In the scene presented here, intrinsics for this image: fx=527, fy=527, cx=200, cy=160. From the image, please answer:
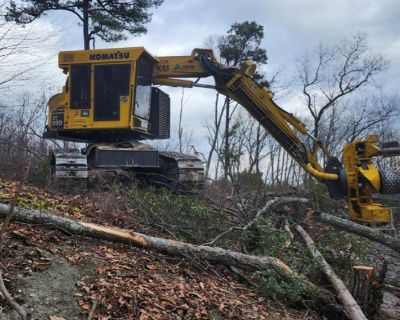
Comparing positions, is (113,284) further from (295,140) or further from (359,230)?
(295,140)

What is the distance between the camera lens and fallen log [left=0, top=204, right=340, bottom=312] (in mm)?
6047

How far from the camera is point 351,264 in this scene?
7242mm

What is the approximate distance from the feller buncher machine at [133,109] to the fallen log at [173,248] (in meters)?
4.69

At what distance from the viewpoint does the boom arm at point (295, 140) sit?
9.59 meters

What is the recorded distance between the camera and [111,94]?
11.9 metres

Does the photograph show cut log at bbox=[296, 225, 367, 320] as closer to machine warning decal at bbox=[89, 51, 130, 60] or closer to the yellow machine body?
the yellow machine body

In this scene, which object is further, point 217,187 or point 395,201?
point 395,201

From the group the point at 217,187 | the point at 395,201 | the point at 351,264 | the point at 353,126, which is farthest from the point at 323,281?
the point at 353,126

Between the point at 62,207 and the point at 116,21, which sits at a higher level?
the point at 116,21

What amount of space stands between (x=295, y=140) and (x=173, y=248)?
591cm

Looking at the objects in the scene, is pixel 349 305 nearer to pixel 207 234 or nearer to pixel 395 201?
pixel 207 234

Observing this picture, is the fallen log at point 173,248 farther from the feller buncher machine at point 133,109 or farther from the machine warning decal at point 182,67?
the machine warning decal at point 182,67

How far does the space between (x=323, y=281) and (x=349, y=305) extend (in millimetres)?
1025

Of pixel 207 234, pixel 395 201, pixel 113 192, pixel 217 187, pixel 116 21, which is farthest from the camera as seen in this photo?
pixel 116 21
